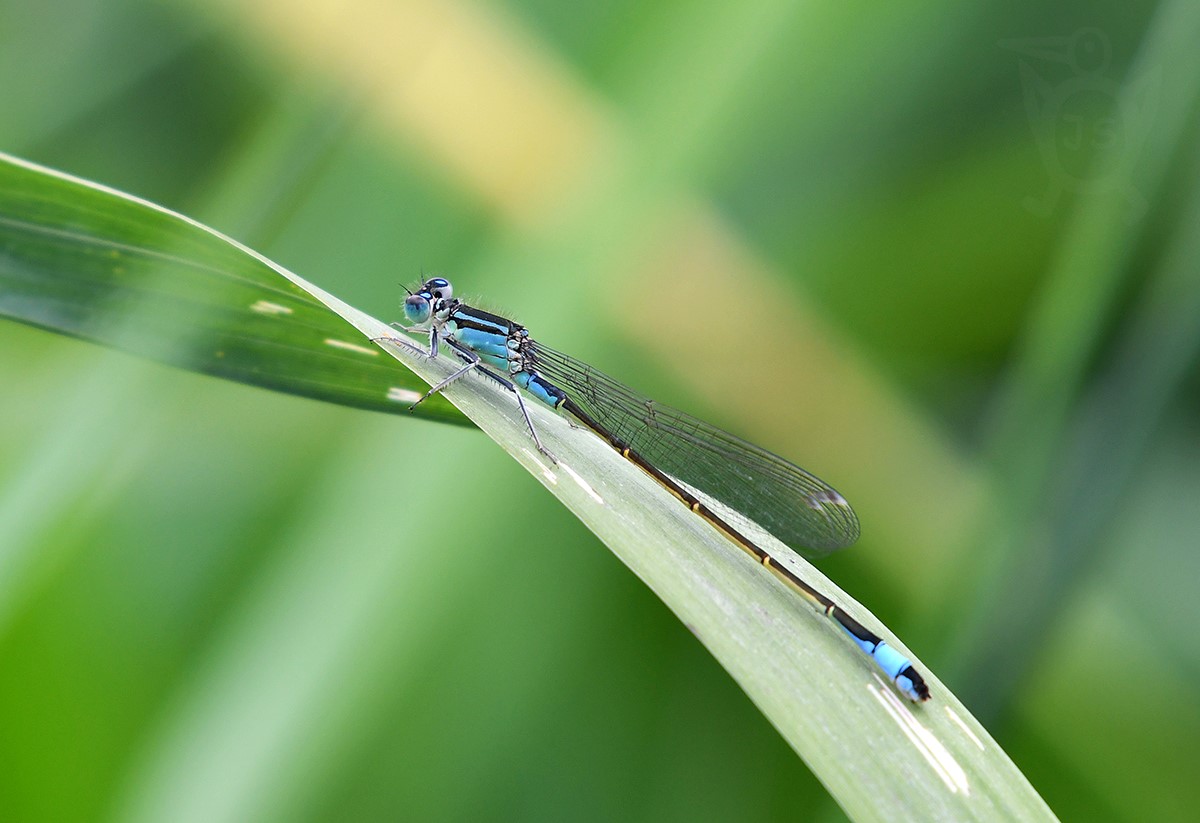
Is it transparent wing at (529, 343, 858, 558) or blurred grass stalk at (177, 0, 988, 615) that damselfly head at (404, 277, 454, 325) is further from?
transparent wing at (529, 343, 858, 558)

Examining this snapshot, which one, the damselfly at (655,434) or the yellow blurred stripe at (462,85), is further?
the yellow blurred stripe at (462,85)

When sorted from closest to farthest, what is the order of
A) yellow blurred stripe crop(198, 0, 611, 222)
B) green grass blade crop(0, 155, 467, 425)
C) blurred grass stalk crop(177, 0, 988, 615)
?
green grass blade crop(0, 155, 467, 425) → blurred grass stalk crop(177, 0, 988, 615) → yellow blurred stripe crop(198, 0, 611, 222)

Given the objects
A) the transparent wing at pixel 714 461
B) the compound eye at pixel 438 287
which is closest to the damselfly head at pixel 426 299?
the compound eye at pixel 438 287

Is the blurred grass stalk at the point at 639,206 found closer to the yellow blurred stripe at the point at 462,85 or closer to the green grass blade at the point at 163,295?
the yellow blurred stripe at the point at 462,85

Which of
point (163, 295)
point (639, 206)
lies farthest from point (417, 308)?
point (163, 295)

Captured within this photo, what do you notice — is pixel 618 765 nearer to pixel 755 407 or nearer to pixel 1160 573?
pixel 755 407

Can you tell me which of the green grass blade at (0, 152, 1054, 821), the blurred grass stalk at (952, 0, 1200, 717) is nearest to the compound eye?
the green grass blade at (0, 152, 1054, 821)

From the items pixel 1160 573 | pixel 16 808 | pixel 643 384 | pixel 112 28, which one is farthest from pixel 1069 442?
pixel 112 28

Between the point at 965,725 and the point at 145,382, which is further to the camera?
the point at 145,382
